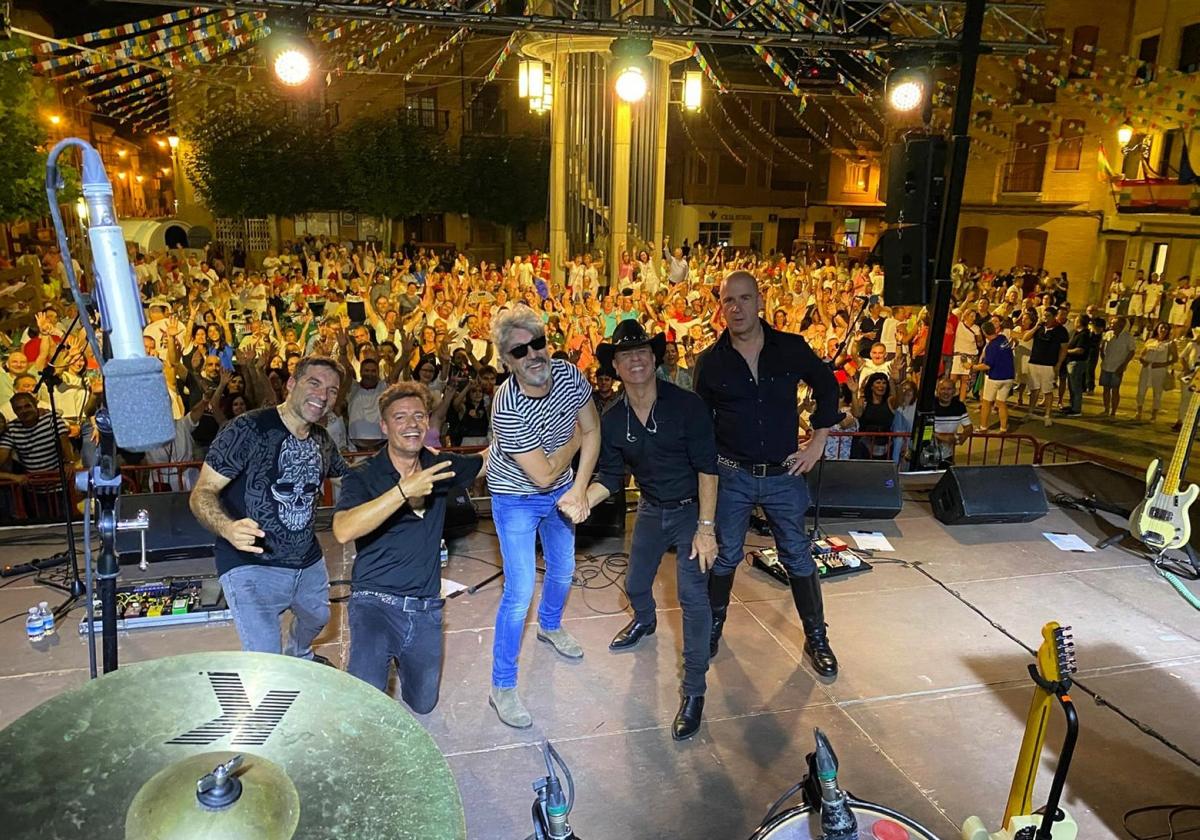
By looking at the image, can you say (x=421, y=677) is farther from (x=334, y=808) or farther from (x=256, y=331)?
(x=256, y=331)

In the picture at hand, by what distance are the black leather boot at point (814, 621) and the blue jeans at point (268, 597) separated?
2284 millimetres

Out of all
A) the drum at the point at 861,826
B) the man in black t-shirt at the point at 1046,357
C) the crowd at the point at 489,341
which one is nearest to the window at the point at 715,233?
the crowd at the point at 489,341

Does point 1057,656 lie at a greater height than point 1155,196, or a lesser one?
lesser

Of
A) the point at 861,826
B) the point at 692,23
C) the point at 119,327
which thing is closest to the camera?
the point at 119,327

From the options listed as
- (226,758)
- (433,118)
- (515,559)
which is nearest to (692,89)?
(515,559)

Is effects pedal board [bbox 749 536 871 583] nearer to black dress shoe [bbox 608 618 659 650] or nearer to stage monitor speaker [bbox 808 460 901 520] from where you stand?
stage monitor speaker [bbox 808 460 901 520]

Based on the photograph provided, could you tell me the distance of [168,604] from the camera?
459cm

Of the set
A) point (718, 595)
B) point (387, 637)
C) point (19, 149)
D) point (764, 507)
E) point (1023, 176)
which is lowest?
point (718, 595)

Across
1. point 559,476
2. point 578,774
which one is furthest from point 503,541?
point 578,774

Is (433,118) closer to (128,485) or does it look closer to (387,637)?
(128,485)

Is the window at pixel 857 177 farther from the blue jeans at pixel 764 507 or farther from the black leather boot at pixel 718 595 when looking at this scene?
the black leather boot at pixel 718 595

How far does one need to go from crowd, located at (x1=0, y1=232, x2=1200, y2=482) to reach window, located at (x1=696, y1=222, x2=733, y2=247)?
17827mm

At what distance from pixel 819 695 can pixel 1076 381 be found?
34.5 feet

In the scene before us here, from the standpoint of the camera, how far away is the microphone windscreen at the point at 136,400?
173cm
